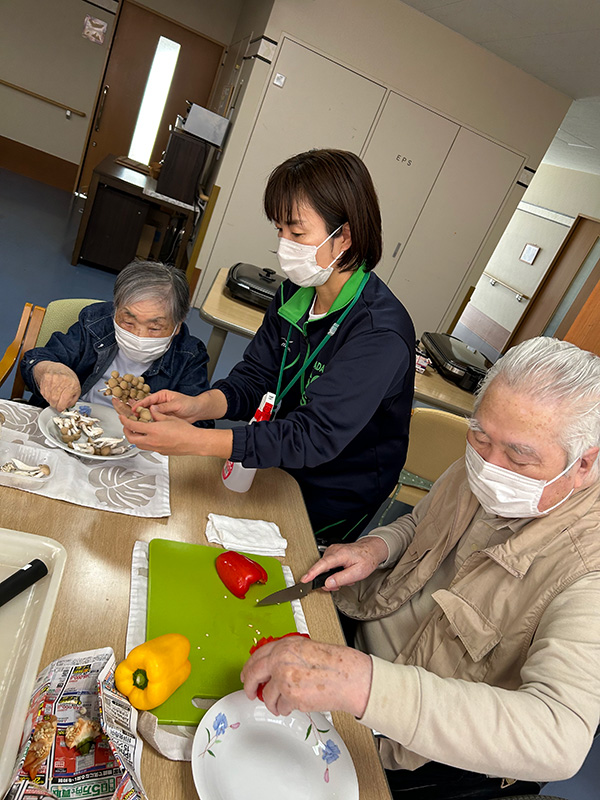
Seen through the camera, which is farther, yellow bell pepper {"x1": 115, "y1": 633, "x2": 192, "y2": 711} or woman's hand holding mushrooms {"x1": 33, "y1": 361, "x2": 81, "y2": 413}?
woman's hand holding mushrooms {"x1": 33, "y1": 361, "x2": 81, "y2": 413}

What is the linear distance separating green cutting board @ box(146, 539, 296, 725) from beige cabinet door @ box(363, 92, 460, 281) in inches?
189

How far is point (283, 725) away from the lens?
0.86 meters

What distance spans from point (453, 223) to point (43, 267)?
387 cm

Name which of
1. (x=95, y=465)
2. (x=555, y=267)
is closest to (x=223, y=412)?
(x=95, y=465)

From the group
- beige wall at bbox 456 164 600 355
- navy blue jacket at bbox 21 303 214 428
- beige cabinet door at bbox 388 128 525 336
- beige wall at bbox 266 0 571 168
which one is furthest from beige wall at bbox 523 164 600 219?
navy blue jacket at bbox 21 303 214 428

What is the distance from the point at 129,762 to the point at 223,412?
99 cm

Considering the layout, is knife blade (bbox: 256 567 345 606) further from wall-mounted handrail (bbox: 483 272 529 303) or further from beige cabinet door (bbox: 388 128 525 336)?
wall-mounted handrail (bbox: 483 272 529 303)

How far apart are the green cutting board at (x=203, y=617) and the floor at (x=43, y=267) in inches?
79.2

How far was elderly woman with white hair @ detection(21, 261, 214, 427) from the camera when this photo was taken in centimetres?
169

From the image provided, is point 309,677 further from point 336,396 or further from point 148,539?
point 336,396

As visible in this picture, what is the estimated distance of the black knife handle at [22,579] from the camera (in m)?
0.75

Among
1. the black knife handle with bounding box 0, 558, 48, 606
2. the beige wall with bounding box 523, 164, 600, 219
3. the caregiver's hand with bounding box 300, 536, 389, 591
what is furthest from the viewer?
the beige wall with bounding box 523, 164, 600, 219

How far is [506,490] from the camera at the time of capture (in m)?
1.04

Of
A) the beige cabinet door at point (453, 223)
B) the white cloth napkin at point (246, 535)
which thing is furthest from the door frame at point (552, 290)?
the white cloth napkin at point (246, 535)
